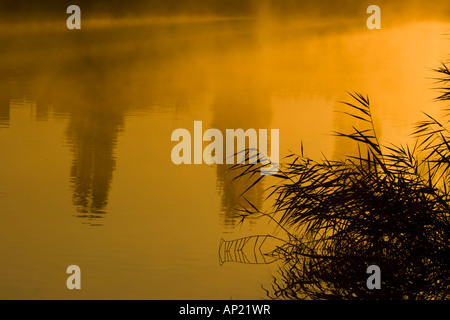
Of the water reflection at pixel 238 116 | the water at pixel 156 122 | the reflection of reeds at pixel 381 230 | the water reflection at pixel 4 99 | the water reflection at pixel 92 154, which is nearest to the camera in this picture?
the reflection of reeds at pixel 381 230

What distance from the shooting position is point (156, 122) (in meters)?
21.0

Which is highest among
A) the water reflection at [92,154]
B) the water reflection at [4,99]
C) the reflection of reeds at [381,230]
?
the water reflection at [4,99]

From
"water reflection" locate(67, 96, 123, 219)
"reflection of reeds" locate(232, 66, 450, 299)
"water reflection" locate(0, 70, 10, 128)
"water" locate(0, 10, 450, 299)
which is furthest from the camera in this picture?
"water reflection" locate(0, 70, 10, 128)

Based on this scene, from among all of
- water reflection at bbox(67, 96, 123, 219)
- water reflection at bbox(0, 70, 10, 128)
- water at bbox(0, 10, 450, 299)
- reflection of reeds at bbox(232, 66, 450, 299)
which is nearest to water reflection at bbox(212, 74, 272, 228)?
water at bbox(0, 10, 450, 299)

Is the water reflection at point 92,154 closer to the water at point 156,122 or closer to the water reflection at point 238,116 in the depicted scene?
the water at point 156,122

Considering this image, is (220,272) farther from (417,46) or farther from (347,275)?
(417,46)

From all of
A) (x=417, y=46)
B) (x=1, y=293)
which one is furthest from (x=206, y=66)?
(x=1, y=293)

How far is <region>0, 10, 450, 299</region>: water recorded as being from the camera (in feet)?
28.9

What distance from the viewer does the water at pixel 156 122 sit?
881 centimetres

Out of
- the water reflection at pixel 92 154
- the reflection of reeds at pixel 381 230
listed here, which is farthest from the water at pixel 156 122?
the reflection of reeds at pixel 381 230

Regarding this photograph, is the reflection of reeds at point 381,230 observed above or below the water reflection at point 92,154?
below

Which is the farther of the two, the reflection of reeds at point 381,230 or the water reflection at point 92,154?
the water reflection at point 92,154

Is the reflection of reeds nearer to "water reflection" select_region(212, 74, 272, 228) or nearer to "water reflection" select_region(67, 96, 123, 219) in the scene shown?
"water reflection" select_region(212, 74, 272, 228)

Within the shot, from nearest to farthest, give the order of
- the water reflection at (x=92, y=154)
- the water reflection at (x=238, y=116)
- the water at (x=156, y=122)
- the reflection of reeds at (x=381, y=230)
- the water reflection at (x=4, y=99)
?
the reflection of reeds at (x=381, y=230) → the water at (x=156, y=122) → the water reflection at (x=92, y=154) → the water reflection at (x=238, y=116) → the water reflection at (x=4, y=99)
